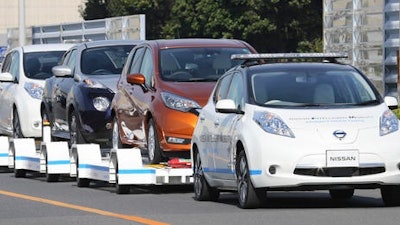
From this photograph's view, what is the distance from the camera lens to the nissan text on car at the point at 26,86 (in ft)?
78.9

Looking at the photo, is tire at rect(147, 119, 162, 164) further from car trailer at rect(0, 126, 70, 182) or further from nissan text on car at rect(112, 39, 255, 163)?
car trailer at rect(0, 126, 70, 182)

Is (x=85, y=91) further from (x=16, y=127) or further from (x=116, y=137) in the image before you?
(x=16, y=127)

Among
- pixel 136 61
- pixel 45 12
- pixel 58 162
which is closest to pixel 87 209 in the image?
pixel 136 61

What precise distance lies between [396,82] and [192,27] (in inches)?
2145

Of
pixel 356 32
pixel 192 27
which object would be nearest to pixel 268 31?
pixel 192 27

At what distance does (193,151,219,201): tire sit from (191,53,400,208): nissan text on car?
54mm

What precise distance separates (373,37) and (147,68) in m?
11.4

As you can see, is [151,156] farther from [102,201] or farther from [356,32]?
[356,32]

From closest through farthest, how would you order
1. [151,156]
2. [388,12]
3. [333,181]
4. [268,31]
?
[333,181], [151,156], [388,12], [268,31]

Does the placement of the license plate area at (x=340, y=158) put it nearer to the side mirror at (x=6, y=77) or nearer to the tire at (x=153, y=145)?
the tire at (x=153, y=145)

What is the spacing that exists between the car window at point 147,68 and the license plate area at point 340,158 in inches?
190

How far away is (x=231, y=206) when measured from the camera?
14898 millimetres

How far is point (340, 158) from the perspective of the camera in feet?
44.9

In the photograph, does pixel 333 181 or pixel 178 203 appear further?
pixel 178 203
